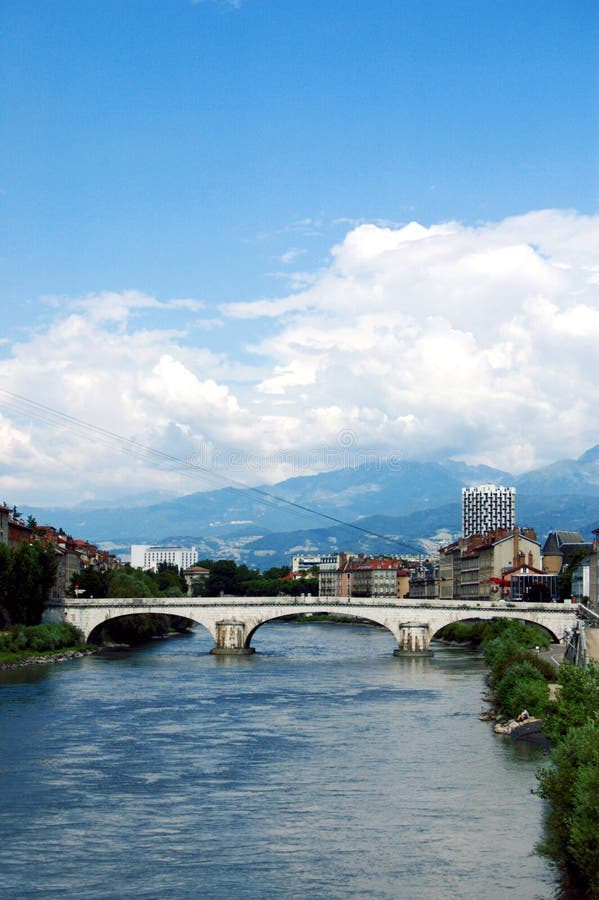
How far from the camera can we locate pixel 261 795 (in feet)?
93.1

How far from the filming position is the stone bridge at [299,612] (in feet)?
237

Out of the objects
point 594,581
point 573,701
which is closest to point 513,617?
point 594,581

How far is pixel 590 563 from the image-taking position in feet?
240

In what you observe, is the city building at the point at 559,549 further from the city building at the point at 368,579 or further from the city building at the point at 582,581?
the city building at the point at 368,579

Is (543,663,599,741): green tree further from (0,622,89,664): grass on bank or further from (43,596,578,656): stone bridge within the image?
(43,596,578,656): stone bridge

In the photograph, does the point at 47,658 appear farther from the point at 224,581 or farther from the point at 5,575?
the point at 224,581

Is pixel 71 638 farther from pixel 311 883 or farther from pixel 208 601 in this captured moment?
pixel 311 883

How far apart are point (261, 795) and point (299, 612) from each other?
45238mm

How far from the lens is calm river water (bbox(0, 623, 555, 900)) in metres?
21.6

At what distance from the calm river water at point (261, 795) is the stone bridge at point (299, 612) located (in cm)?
2105

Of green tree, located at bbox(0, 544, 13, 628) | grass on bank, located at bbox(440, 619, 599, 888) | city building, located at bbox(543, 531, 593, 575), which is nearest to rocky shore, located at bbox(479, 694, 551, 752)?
grass on bank, located at bbox(440, 619, 599, 888)

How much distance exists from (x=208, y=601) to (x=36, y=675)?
2025 cm

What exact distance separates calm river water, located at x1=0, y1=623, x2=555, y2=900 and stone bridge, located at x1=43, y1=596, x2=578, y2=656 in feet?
69.1

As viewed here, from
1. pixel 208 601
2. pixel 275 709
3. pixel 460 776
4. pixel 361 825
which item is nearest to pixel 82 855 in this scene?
pixel 361 825
